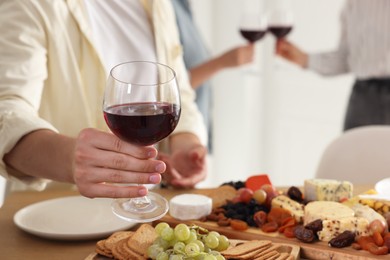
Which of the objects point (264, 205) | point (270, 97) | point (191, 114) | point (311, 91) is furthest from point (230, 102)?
point (264, 205)

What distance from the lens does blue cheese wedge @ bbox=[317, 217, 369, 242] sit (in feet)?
4.62

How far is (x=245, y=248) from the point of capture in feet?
4.32

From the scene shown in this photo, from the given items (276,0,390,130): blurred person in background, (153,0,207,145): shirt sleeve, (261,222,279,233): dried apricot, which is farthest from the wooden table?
(276,0,390,130): blurred person in background

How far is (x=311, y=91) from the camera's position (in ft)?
15.2

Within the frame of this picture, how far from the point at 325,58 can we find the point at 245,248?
2559 millimetres

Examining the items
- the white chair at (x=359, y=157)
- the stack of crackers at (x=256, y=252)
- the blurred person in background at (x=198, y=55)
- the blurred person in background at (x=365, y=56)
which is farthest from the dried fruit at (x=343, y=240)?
the blurred person in background at (x=365, y=56)

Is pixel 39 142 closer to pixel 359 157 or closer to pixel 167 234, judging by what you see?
pixel 167 234

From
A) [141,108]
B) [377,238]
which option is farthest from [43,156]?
[377,238]

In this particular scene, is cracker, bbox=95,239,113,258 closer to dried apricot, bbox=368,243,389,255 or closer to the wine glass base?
the wine glass base

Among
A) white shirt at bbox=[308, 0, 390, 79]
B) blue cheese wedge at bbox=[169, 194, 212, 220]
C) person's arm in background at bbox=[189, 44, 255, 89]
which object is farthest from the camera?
white shirt at bbox=[308, 0, 390, 79]

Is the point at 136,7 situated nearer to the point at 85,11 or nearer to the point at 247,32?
the point at 85,11

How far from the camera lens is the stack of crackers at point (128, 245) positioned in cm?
132

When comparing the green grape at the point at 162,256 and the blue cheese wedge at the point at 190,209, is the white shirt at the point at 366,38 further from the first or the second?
the green grape at the point at 162,256

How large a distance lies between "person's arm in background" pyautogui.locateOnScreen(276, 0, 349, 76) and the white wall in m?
0.79
